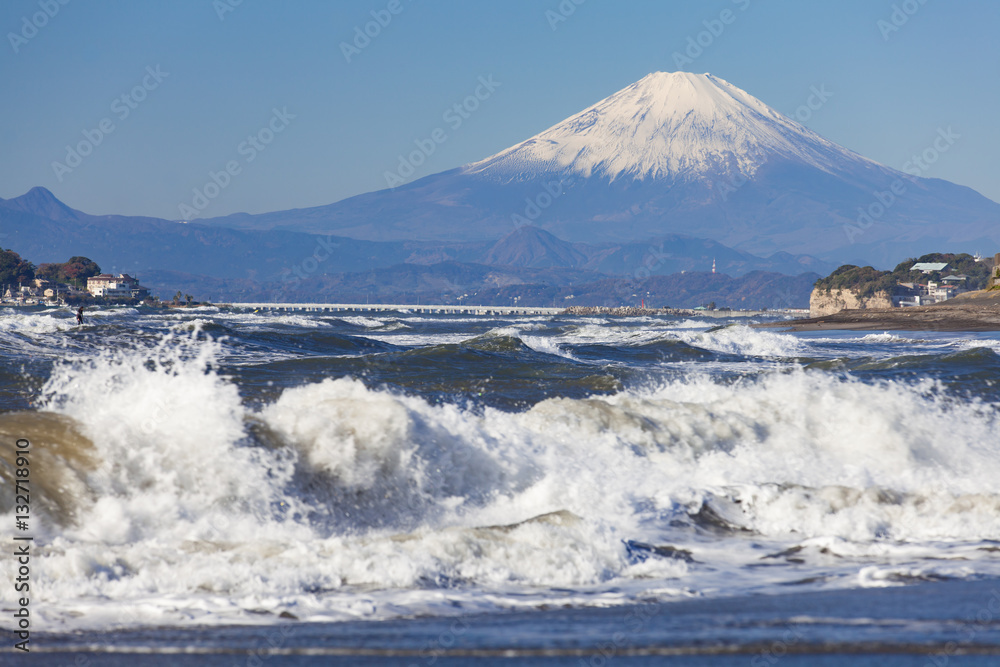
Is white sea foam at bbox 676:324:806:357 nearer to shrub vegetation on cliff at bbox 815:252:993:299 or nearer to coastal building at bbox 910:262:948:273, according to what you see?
shrub vegetation on cliff at bbox 815:252:993:299

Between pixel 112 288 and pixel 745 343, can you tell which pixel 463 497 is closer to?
pixel 745 343

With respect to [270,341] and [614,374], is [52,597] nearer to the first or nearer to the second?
[614,374]

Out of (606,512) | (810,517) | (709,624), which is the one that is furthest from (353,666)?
(810,517)

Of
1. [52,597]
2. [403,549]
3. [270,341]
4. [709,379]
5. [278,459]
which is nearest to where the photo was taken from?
[52,597]

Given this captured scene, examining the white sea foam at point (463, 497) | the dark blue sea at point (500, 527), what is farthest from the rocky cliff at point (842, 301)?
the dark blue sea at point (500, 527)

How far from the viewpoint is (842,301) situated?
152125 mm

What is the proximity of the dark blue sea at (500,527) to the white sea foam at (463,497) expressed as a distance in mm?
34

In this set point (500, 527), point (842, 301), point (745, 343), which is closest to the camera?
point (500, 527)

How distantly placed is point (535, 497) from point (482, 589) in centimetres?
313

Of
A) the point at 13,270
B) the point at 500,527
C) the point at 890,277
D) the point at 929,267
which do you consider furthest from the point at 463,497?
the point at 13,270

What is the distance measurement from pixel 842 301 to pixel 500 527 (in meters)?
155

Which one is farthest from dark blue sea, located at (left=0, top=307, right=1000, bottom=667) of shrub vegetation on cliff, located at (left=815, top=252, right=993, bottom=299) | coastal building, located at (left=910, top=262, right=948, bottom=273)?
coastal building, located at (left=910, top=262, right=948, bottom=273)

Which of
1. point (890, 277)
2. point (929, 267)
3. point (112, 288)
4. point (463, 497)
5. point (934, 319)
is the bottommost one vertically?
point (463, 497)

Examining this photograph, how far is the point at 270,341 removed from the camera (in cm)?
3678
